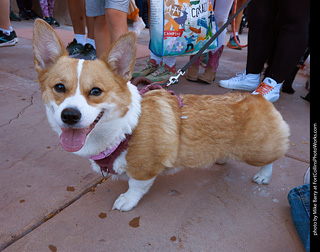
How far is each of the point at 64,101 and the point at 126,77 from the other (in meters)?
0.48

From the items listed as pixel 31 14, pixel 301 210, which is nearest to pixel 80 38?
Result: pixel 301 210

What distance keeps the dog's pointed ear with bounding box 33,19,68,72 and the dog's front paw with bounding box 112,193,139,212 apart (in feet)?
3.77

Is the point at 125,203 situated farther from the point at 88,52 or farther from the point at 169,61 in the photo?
the point at 88,52

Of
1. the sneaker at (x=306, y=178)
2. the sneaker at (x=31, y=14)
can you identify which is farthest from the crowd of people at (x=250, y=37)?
the sneaker at (x=31, y=14)

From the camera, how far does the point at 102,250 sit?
1592 millimetres

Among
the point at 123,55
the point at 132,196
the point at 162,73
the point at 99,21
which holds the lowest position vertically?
the point at 132,196

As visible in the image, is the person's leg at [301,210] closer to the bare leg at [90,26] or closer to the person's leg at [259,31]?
the person's leg at [259,31]

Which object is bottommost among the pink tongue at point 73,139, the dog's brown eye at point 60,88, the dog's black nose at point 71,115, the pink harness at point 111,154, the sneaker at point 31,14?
the sneaker at point 31,14

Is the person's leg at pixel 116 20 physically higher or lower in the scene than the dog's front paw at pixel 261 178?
higher

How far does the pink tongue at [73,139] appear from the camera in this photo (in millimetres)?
1592

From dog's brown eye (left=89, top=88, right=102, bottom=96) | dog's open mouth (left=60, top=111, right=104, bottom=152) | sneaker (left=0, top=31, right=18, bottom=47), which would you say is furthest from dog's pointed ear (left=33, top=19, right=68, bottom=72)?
sneaker (left=0, top=31, right=18, bottom=47)

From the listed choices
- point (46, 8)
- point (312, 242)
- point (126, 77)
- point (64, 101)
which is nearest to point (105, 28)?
point (126, 77)

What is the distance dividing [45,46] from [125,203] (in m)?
1.31

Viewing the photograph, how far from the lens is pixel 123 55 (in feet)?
5.74
